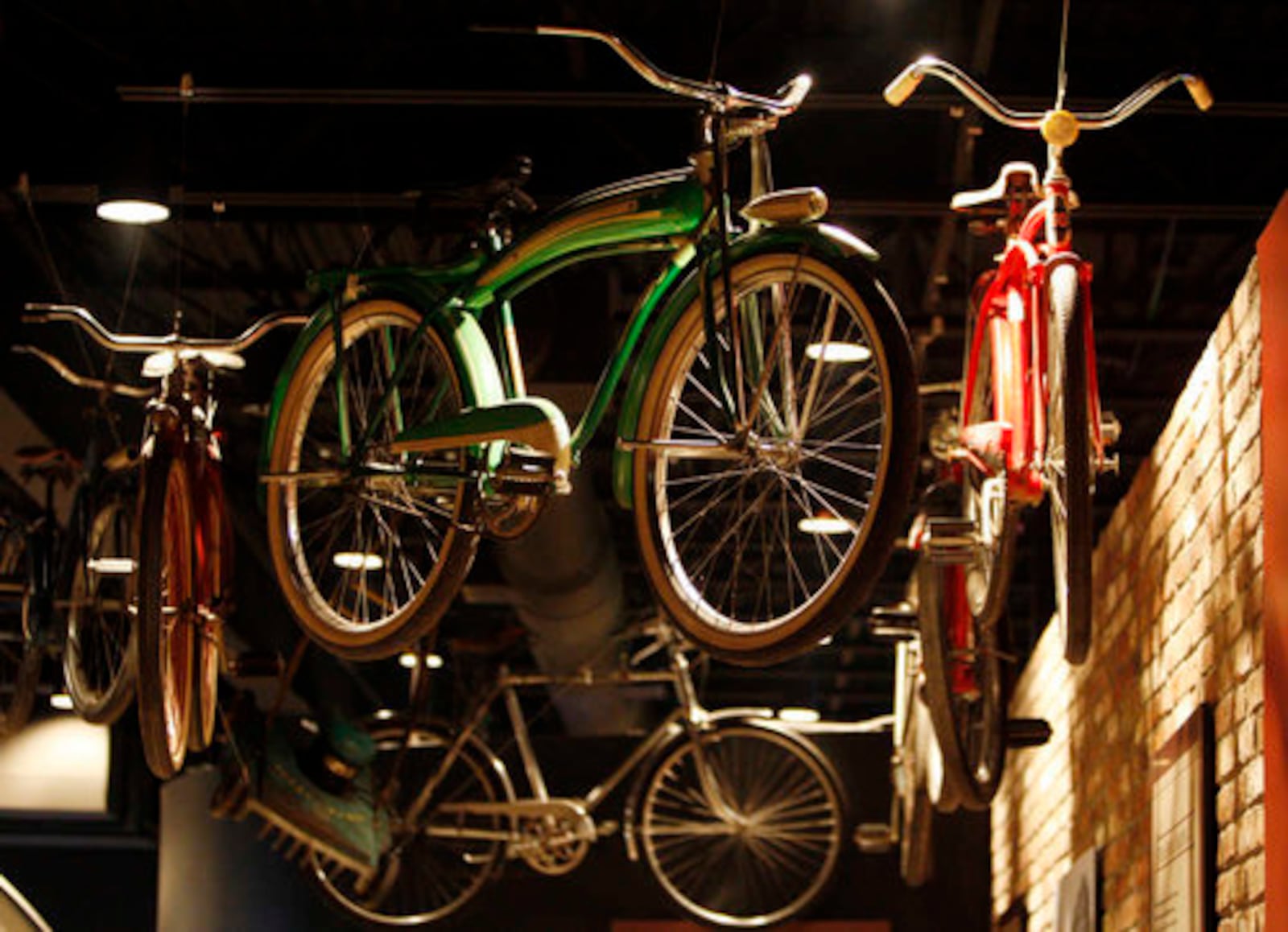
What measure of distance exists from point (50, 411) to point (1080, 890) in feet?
17.5

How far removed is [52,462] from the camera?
9516mm

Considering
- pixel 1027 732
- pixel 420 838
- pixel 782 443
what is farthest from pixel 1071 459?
pixel 420 838

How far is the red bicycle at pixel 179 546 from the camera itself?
6477 mm

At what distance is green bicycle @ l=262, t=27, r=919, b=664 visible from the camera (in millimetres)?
5188

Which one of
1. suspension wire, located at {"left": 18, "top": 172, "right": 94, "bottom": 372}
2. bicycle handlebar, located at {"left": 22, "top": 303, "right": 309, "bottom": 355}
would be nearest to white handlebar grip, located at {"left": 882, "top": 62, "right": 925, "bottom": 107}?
bicycle handlebar, located at {"left": 22, "top": 303, "right": 309, "bottom": 355}

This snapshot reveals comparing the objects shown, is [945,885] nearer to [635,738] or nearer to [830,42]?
[635,738]

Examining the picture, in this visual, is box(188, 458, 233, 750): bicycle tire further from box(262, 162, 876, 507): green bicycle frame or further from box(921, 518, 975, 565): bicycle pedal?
box(921, 518, 975, 565): bicycle pedal

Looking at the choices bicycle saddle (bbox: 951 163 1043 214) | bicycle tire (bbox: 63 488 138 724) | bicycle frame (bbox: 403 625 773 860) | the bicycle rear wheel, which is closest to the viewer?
bicycle saddle (bbox: 951 163 1043 214)

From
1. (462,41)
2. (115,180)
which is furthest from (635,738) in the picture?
(115,180)

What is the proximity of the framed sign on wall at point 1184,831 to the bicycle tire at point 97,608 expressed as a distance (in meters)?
3.85

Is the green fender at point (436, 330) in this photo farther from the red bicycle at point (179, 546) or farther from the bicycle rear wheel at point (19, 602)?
the bicycle rear wheel at point (19, 602)

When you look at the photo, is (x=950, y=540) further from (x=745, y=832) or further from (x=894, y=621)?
(x=745, y=832)

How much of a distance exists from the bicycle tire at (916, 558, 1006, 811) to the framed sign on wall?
3.24 ft

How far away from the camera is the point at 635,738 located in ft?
46.5
